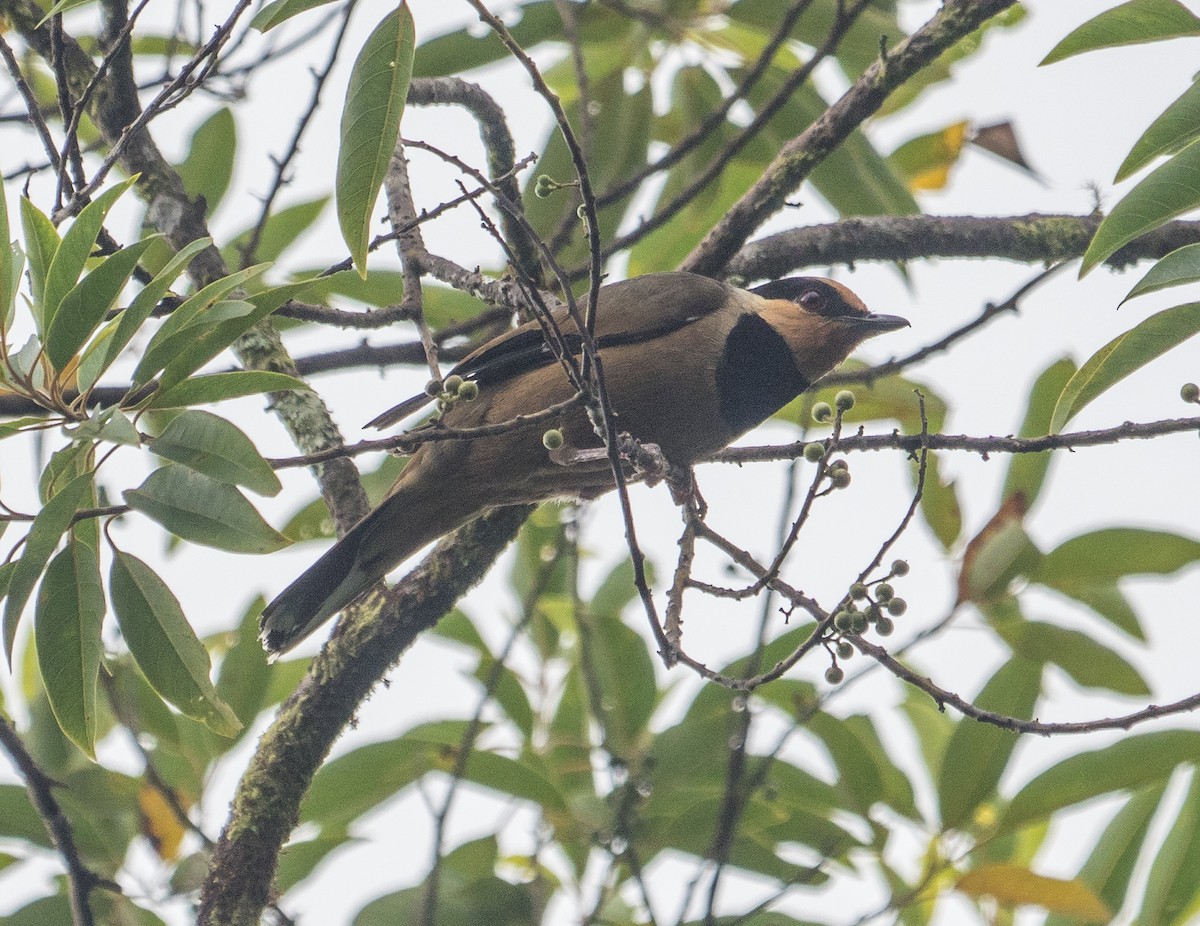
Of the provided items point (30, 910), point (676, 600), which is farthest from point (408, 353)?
point (30, 910)

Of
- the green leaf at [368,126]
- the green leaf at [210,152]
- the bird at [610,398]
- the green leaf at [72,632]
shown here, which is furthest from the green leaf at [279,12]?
the green leaf at [210,152]

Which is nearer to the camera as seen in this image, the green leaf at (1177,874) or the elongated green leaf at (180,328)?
the elongated green leaf at (180,328)

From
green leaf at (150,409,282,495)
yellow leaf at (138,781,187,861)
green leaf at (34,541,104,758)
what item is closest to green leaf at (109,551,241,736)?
green leaf at (34,541,104,758)

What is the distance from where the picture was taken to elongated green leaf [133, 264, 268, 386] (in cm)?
250

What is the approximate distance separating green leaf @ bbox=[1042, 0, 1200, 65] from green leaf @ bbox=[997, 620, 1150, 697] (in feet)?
5.98

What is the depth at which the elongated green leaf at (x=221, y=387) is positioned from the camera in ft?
8.36

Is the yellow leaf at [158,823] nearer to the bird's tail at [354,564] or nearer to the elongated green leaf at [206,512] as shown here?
the bird's tail at [354,564]

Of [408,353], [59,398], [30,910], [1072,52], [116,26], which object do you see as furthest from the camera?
[408,353]

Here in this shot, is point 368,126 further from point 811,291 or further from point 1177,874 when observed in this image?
point 1177,874

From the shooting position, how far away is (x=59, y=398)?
8.54 feet

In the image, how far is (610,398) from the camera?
3699 millimetres

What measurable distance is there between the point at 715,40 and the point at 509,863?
3.17 m

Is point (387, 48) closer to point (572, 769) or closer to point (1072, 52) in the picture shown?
point (1072, 52)

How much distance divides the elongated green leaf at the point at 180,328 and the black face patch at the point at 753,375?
1.90 m
